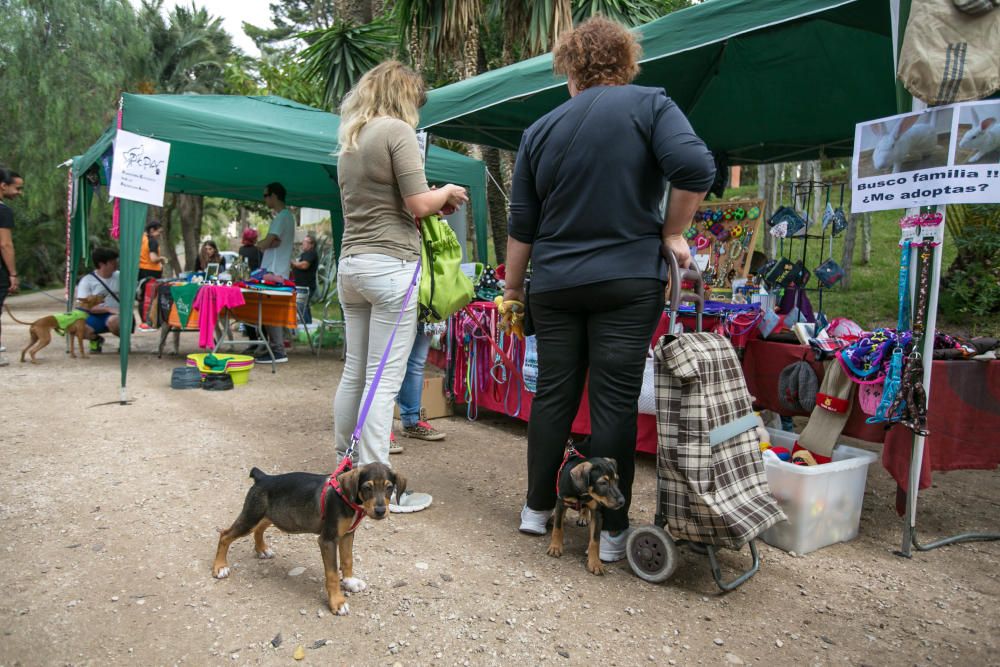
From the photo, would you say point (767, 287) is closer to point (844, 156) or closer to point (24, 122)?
point (844, 156)

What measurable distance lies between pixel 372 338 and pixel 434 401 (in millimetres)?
2255

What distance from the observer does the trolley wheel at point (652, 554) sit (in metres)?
2.38

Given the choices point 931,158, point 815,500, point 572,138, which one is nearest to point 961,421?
point 815,500

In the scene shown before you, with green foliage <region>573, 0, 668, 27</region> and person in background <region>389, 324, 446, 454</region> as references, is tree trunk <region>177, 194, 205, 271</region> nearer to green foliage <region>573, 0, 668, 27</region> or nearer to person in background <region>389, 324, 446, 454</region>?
green foliage <region>573, 0, 668, 27</region>

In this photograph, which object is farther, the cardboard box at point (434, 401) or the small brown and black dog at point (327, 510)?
the cardboard box at point (434, 401)

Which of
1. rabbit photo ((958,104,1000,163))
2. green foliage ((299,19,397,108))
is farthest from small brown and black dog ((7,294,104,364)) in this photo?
rabbit photo ((958,104,1000,163))

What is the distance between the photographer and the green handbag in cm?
311

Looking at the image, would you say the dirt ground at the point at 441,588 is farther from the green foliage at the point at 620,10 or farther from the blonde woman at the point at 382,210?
the green foliage at the point at 620,10

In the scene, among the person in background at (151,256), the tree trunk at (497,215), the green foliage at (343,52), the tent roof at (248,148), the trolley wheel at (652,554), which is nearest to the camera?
the trolley wheel at (652,554)

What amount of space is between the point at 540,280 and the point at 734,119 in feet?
15.2

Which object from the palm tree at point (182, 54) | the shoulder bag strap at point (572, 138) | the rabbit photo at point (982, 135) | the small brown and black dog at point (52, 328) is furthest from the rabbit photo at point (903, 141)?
the palm tree at point (182, 54)

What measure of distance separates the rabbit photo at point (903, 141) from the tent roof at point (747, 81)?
33.9 inches

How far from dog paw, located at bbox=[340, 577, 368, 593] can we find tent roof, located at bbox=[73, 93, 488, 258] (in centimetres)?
294

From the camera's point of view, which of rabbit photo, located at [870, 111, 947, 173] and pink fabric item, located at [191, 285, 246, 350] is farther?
pink fabric item, located at [191, 285, 246, 350]
